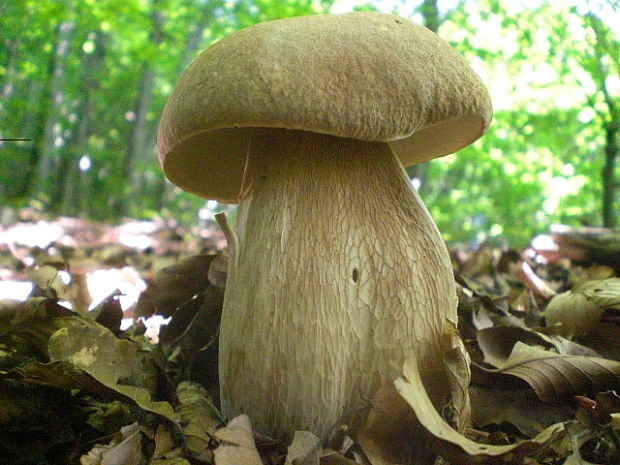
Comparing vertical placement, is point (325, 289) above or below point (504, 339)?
above

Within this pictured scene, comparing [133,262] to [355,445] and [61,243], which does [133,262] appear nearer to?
[61,243]

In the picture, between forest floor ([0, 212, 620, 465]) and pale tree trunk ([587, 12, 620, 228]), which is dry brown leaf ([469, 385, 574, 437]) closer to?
forest floor ([0, 212, 620, 465])

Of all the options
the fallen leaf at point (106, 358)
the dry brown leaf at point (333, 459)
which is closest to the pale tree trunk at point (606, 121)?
the dry brown leaf at point (333, 459)

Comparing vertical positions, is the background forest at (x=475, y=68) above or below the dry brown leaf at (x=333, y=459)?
above

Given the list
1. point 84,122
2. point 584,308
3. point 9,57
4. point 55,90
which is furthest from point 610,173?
point 84,122

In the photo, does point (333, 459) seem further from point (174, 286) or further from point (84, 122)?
point (84, 122)

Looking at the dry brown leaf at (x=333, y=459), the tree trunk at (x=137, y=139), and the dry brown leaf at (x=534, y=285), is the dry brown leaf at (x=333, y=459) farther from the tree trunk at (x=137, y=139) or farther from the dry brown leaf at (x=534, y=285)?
the tree trunk at (x=137, y=139)
